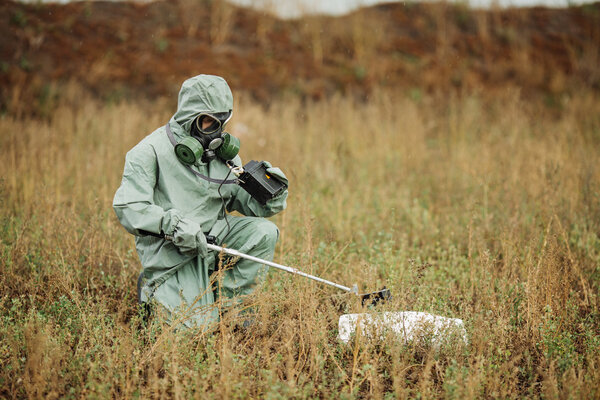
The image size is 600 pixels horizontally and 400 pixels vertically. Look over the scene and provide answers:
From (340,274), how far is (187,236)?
1674 mm

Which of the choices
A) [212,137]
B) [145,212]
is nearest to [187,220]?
[145,212]

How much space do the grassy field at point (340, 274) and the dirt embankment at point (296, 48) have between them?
4001 mm

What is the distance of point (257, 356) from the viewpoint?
3.23 m

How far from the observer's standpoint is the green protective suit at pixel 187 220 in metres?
3.11

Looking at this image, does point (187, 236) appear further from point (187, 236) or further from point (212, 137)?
point (212, 137)

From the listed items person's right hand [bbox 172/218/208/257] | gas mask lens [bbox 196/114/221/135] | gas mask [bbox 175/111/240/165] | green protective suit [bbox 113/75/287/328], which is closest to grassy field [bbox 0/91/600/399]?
green protective suit [bbox 113/75/287/328]

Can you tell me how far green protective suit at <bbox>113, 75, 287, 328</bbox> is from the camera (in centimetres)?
311

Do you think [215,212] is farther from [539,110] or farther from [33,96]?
[539,110]

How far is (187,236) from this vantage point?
3.10 metres

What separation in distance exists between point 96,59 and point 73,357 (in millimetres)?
10894

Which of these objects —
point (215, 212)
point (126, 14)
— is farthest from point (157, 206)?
point (126, 14)

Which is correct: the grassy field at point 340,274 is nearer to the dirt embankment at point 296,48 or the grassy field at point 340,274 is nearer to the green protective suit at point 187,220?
the green protective suit at point 187,220

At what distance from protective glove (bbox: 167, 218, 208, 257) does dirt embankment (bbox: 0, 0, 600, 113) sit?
892 cm

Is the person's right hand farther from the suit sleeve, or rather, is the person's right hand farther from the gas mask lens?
the gas mask lens
